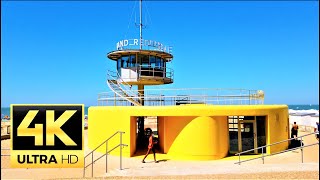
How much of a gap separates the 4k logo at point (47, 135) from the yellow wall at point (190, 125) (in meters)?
7.04

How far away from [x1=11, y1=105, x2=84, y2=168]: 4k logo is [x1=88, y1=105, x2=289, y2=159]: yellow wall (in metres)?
7.04

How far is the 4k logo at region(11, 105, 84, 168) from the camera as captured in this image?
6.72 metres

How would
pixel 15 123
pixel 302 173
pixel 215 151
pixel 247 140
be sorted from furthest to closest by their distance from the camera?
1. pixel 247 140
2. pixel 215 151
3. pixel 302 173
4. pixel 15 123

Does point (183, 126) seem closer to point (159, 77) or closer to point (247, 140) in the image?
point (247, 140)

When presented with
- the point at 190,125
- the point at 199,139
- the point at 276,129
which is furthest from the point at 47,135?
the point at 276,129

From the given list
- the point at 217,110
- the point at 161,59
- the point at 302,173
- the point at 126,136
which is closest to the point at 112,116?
the point at 126,136

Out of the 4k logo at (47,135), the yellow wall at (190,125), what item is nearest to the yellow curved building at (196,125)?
the yellow wall at (190,125)

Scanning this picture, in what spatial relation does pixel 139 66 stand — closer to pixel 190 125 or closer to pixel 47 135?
pixel 190 125

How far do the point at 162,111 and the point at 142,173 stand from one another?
4854 millimetres

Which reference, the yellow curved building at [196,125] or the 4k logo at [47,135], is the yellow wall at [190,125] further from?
the 4k logo at [47,135]

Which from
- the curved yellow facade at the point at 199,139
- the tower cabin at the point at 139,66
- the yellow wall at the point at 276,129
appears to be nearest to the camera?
the curved yellow facade at the point at 199,139

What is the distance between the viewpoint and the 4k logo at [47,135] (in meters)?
6.72

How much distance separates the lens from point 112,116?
1452 centimetres

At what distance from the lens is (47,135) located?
6.84 meters
